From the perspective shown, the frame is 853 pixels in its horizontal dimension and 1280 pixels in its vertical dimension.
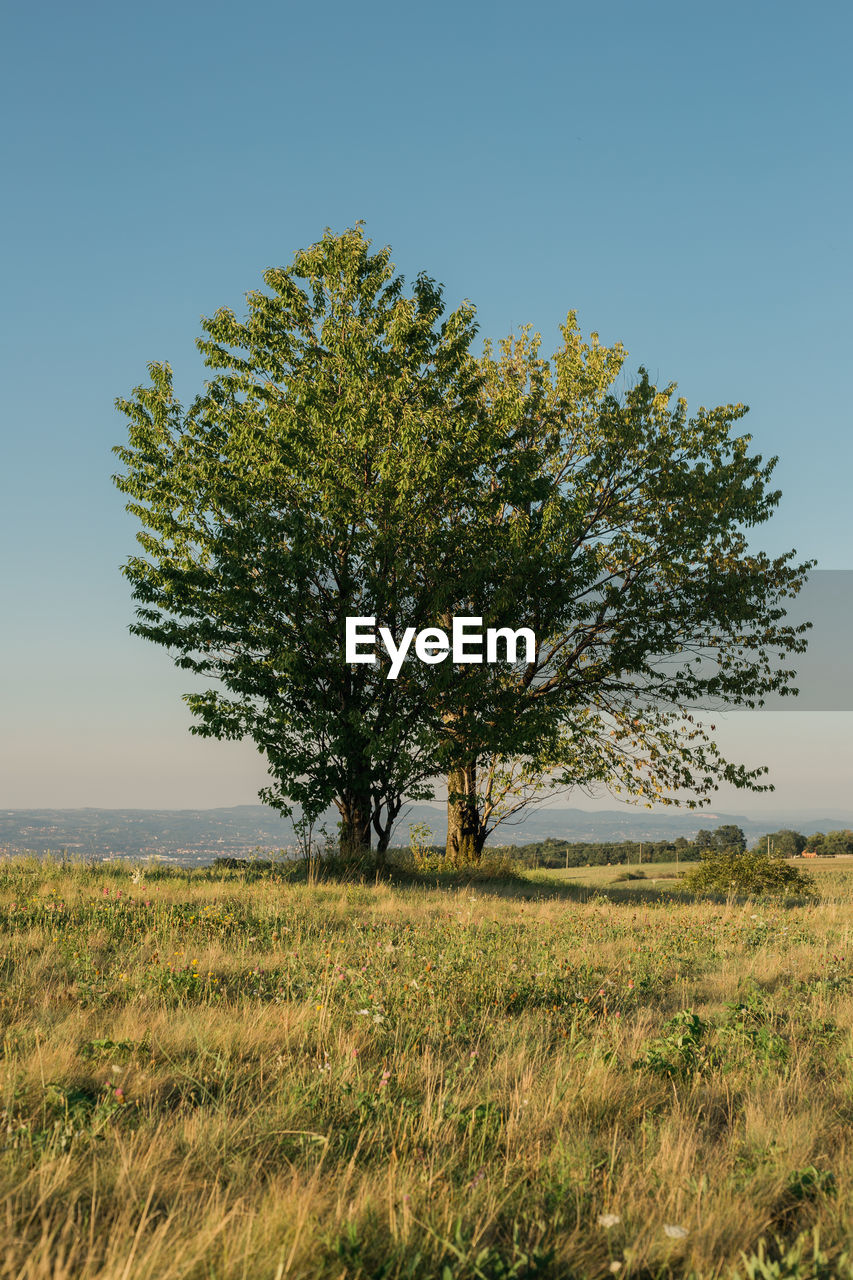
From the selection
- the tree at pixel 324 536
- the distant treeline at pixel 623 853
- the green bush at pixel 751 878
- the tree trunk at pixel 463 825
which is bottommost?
the distant treeline at pixel 623 853

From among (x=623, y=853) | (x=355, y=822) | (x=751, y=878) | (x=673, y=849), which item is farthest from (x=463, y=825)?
(x=623, y=853)

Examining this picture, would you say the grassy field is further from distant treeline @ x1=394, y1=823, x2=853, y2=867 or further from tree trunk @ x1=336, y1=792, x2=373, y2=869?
distant treeline @ x1=394, y1=823, x2=853, y2=867

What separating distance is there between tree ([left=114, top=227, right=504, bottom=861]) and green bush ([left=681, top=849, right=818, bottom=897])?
398 inches

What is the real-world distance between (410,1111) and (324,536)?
14.1 meters

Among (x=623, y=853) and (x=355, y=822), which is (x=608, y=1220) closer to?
(x=355, y=822)

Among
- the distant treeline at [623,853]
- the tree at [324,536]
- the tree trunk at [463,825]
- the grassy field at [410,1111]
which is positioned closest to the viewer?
the grassy field at [410,1111]

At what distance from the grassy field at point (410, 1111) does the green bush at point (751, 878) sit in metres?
14.8

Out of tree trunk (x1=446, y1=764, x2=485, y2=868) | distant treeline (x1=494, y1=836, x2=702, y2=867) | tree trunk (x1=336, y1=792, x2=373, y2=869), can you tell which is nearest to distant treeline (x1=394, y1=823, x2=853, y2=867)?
distant treeline (x1=494, y1=836, x2=702, y2=867)

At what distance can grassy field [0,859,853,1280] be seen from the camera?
3035mm

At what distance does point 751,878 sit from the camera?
73.0 ft

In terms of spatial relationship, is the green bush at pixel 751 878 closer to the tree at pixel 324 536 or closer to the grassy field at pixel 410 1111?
the tree at pixel 324 536

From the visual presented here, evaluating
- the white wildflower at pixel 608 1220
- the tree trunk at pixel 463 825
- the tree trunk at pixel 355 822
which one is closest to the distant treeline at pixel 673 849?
the tree trunk at pixel 463 825

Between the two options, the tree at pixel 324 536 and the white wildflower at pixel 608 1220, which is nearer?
the white wildflower at pixel 608 1220

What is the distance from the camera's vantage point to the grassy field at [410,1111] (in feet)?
9.96
